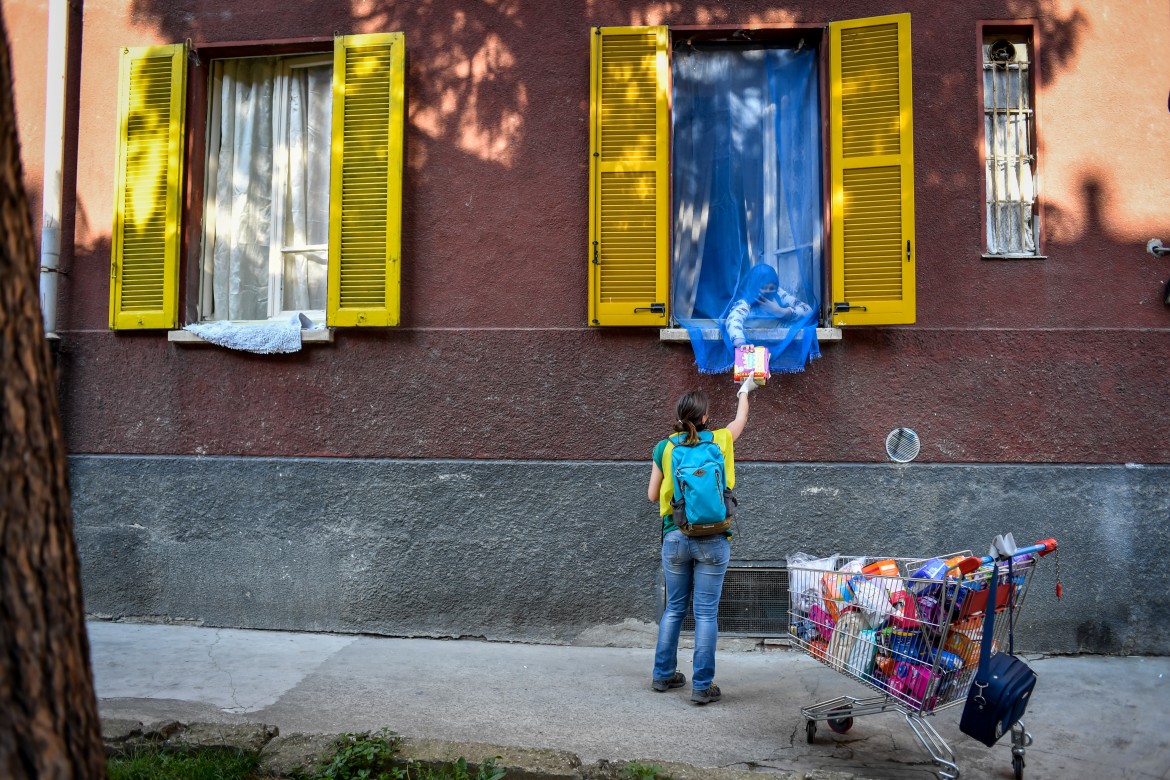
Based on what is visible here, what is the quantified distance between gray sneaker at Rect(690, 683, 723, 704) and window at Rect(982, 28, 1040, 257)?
11.5 feet

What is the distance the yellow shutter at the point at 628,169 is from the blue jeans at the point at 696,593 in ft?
6.24

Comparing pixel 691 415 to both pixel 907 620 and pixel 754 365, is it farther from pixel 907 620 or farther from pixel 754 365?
pixel 907 620

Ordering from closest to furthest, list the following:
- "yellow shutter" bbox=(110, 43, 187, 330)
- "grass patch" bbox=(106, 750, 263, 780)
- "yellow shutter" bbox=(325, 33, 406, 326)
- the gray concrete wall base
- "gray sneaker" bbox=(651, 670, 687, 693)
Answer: "grass patch" bbox=(106, 750, 263, 780) → "gray sneaker" bbox=(651, 670, 687, 693) → the gray concrete wall base → "yellow shutter" bbox=(325, 33, 406, 326) → "yellow shutter" bbox=(110, 43, 187, 330)

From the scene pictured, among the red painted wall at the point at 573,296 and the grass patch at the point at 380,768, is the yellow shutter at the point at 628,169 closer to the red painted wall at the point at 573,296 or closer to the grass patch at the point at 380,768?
the red painted wall at the point at 573,296

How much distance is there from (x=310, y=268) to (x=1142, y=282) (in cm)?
582

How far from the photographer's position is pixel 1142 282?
6.00 m

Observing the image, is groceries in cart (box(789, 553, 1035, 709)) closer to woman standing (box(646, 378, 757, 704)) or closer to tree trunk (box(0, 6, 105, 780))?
woman standing (box(646, 378, 757, 704))

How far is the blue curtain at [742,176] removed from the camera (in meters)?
6.49

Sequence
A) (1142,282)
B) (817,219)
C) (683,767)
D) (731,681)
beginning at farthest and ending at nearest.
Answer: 1. (817,219)
2. (1142,282)
3. (731,681)
4. (683,767)

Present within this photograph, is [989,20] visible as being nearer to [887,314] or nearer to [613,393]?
[887,314]

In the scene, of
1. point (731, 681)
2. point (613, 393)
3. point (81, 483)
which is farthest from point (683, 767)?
point (81, 483)

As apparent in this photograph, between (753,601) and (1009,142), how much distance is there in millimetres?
3589

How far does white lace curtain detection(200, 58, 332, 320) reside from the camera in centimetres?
690

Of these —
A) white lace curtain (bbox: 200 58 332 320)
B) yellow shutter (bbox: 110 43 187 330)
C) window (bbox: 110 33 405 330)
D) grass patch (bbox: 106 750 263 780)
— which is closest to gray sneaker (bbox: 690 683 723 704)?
grass patch (bbox: 106 750 263 780)
